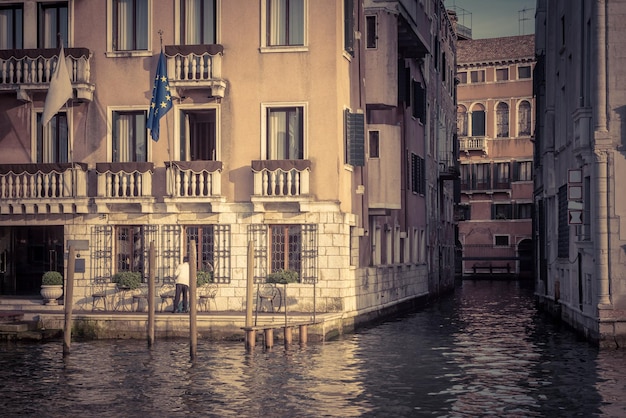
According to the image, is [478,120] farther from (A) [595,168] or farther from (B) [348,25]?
(A) [595,168]

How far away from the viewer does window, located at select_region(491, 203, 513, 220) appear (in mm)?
76000

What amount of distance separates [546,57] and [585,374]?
18.2 m

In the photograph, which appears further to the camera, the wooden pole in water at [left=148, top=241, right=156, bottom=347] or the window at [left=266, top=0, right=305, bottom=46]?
the window at [left=266, top=0, right=305, bottom=46]

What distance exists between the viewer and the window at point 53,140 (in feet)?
101

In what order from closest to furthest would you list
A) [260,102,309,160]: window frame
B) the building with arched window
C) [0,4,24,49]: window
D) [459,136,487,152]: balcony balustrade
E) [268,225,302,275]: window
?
[260,102,309,160]: window frame
[268,225,302,275]: window
[0,4,24,49]: window
[459,136,487,152]: balcony balustrade
the building with arched window

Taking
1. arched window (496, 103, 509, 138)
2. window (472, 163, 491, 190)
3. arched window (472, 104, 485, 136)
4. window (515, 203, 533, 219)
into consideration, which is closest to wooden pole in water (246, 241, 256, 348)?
window (515, 203, 533, 219)

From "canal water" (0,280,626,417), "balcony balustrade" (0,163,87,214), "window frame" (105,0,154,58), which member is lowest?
"canal water" (0,280,626,417)

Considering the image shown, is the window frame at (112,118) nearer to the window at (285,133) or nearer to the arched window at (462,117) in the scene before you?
the window at (285,133)

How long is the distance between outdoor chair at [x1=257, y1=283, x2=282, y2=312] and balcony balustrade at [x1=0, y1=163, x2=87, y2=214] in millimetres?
5346

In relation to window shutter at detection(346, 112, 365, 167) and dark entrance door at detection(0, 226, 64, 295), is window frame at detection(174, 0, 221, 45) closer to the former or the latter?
window shutter at detection(346, 112, 365, 167)

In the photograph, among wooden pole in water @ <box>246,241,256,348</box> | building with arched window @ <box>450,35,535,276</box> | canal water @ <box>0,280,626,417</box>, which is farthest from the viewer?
building with arched window @ <box>450,35,535,276</box>

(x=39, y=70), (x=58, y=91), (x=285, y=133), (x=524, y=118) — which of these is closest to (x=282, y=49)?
(x=285, y=133)

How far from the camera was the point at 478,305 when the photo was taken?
45.8 meters

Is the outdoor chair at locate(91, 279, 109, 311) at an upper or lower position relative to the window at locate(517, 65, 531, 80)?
lower
